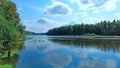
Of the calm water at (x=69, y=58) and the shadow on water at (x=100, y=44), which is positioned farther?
the shadow on water at (x=100, y=44)

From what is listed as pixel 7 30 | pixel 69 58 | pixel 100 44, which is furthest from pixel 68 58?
pixel 100 44

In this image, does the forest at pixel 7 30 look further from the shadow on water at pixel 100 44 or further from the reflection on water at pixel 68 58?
the shadow on water at pixel 100 44

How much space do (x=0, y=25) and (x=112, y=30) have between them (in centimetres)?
14660

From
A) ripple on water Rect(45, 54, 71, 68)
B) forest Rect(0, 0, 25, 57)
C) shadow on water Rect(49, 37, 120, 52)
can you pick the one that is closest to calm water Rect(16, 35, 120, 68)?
ripple on water Rect(45, 54, 71, 68)

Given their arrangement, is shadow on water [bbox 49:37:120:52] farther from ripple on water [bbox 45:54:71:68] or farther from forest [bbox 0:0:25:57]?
forest [bbox 0:0:25:57]

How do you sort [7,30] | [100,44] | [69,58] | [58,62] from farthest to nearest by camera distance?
[100,44]
[69,58]
[58,62]
[7,30]

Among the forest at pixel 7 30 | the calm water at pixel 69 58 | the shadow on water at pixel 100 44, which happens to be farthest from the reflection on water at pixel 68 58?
the shadow on water at pixel 100 44

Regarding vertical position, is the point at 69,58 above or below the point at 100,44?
below

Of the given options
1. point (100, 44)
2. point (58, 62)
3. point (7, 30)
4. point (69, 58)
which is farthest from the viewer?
point (100, 44)

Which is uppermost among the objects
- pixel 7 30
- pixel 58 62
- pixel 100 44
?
pixel 7 30

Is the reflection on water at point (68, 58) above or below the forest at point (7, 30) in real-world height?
below

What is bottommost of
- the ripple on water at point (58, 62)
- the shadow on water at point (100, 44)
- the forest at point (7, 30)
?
the ripple on water at point (58, 62)

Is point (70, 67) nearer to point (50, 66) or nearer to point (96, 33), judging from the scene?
point (50, 66)

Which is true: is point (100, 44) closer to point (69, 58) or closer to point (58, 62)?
point (69, 58)
